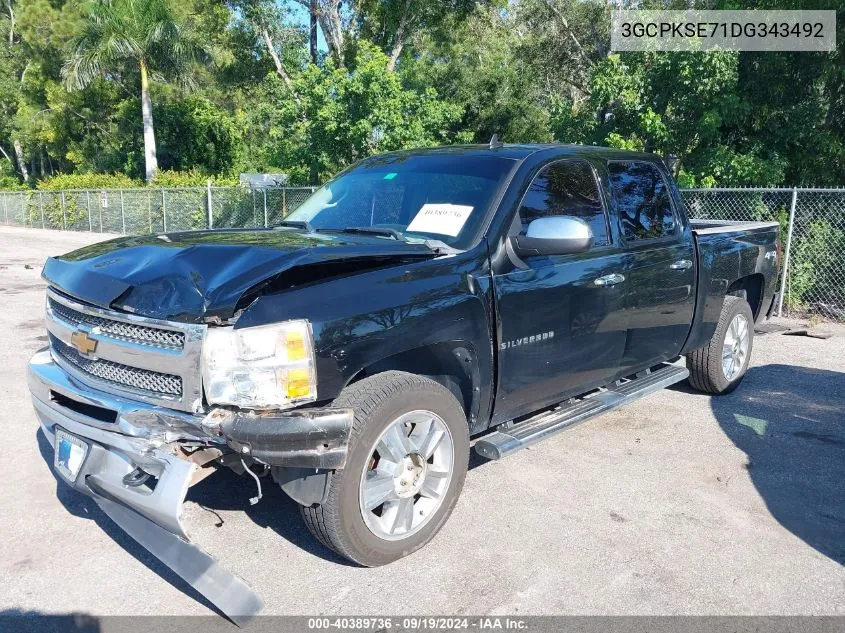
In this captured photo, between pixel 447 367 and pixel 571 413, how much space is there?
1.11m

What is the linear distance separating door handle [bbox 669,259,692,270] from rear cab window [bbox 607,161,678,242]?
0.68 feet

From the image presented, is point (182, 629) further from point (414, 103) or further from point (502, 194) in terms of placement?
point (414, 103)

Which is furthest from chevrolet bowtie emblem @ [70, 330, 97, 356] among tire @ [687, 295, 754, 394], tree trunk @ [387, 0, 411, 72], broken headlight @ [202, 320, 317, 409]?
tree trunk @ [387, 0, 411, 72]

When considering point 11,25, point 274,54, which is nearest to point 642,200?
point 274,54

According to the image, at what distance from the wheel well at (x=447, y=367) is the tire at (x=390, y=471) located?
126 mm

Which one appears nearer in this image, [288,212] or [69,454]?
[69,454]

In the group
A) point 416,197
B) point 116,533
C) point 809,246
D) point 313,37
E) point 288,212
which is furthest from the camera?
point 313,37

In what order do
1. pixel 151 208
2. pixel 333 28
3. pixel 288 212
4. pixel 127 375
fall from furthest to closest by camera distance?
pixel 333 28 < pixel 151 208 < pixel 288 212 < pixel 127 375

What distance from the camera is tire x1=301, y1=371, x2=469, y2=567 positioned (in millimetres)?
3066

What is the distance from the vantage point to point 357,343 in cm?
308

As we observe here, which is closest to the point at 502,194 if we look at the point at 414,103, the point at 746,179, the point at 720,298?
the point at 720,298

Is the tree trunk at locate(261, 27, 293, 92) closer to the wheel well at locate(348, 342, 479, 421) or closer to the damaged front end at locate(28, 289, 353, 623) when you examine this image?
the wheel well at locate(348, 342, 479, 421)

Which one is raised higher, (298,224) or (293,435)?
(298,224)

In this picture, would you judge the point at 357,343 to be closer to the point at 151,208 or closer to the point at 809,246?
the point at 809,246
